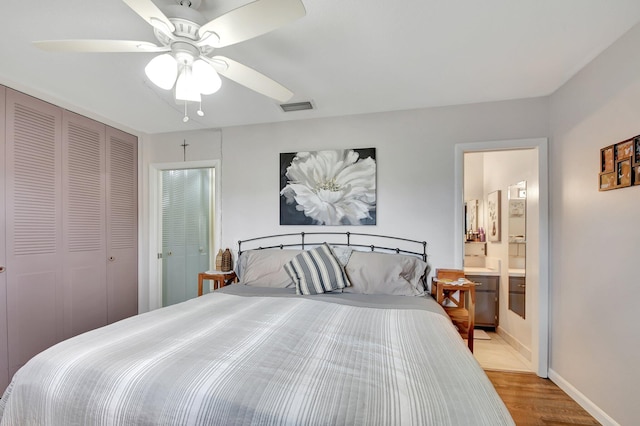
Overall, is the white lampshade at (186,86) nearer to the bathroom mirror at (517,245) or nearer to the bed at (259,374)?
the bed at (259,374)

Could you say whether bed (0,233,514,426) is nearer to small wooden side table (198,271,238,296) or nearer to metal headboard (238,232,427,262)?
metal headboard (238,232,427,262)

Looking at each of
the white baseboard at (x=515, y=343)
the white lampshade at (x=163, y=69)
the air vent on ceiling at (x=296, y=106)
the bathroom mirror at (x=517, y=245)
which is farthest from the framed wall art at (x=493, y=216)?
the white lampshade at (x=163, y=69)

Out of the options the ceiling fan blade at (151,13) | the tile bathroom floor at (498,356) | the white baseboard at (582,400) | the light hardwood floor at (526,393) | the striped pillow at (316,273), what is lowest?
the tile bathroom floor at (498,356)

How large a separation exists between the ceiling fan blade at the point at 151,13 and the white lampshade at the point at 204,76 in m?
0.19

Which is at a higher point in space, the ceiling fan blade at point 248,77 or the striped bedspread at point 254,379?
the ceiling fan blade at point 248,77

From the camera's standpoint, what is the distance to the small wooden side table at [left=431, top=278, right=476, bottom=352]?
251 centimetres

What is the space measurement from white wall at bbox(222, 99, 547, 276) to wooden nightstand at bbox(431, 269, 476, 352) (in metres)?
0.12

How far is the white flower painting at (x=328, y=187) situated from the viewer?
3012 millimetres

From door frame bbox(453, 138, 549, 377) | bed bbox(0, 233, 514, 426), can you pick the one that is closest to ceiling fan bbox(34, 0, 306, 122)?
bed bbox(0, 233, 514, 426)

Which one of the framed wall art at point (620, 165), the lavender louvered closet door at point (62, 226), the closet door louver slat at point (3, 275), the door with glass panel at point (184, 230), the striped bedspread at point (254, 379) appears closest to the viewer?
the striped bedspread at point (254, 379)

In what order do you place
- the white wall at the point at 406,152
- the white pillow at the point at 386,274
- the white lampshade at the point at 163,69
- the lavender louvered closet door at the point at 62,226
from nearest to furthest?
the white lampshade at the point at 163,69
the lavender louvered closet door at the point at 62,226
the white pillow at the point at 386,274
the white wall at the point at 406,152

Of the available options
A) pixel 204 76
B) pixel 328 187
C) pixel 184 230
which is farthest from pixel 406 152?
pixel 184 230

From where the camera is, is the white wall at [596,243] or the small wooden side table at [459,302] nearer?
the white wall at [596,243]

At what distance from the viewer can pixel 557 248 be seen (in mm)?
2525
